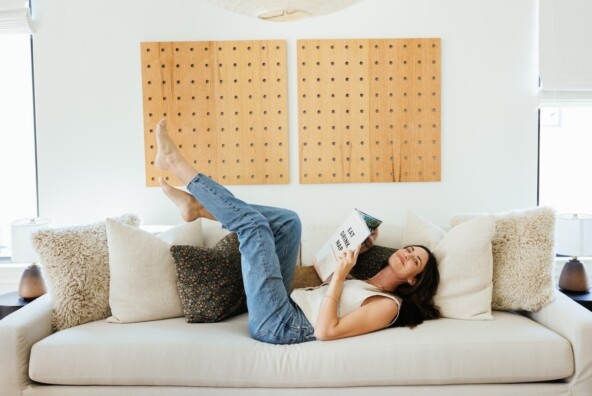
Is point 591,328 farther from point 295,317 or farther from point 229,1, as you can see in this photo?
→ point 229,1

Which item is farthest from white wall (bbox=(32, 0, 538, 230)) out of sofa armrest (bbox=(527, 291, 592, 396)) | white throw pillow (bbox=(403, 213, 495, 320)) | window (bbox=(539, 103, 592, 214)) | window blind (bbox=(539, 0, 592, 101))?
sofa armrest (bbox=(527, 291, 592, 396))

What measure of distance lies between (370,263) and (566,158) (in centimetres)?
157

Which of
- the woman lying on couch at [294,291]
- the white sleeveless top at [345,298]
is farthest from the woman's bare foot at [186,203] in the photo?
the white sleeveless top at [345,298]

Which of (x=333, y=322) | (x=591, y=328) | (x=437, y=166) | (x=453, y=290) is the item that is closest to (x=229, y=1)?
(x=333, y=322)

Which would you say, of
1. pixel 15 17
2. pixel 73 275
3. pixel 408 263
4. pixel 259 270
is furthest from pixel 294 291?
pixel 15 17

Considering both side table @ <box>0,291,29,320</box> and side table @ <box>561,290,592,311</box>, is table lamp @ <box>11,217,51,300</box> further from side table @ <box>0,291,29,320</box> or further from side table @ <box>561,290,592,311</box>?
side table @ <box>561,290,592,311</box>

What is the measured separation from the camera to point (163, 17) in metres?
3.22

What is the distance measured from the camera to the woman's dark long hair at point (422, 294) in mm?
2387

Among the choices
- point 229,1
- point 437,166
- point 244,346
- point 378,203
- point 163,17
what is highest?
point 163,17

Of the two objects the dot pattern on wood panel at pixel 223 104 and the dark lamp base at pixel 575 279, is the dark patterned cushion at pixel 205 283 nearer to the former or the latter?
the dot pattern on wood panel at pixel 223 104

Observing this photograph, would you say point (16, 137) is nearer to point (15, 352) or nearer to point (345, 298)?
point (15, 352)

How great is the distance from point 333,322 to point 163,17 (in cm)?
200

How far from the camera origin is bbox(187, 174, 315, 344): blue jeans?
7.39 feet

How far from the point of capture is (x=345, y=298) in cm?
Result: 232
